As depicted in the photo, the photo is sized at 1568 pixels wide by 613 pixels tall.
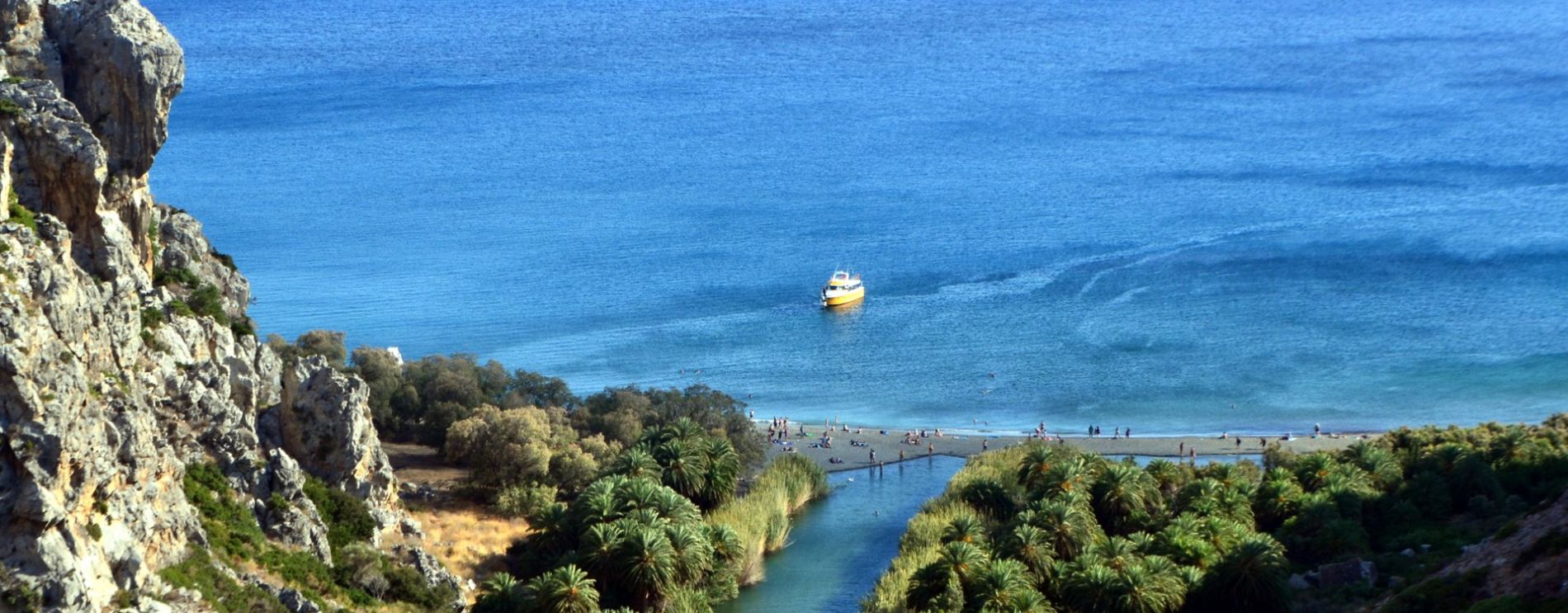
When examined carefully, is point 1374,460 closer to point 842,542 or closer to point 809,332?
point 842,542

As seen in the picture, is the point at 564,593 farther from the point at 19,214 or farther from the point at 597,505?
the point at 19,214

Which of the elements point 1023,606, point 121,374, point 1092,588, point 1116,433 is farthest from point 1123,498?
point 121,374

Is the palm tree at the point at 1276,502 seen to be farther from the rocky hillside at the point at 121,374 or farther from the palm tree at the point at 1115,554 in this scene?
the rocky hillside at the point at 121,374

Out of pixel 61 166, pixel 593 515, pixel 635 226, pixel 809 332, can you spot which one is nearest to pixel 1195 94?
pixel 635 226

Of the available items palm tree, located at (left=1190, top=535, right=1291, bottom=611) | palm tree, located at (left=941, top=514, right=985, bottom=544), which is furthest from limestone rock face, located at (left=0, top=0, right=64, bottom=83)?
palm tree, located at (left=1190, top=535, right=1291, bottom=611)

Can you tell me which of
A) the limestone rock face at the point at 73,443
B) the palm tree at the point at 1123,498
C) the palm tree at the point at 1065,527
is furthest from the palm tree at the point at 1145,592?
the limestone rock face at the point at 73,443

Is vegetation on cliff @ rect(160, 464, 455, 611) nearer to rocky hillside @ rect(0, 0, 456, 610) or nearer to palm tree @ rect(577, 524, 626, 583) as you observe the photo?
rocky hillside @ rect(0, 0, 456, 610)
